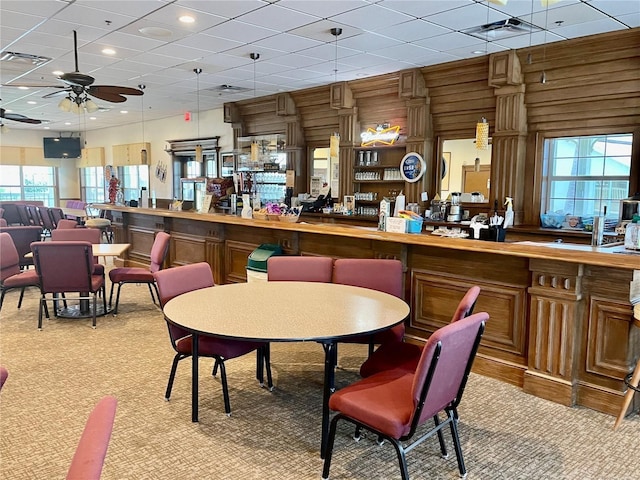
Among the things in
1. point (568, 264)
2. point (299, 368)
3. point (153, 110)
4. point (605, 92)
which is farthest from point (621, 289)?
point (153, 110)

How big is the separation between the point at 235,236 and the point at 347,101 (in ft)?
10.5

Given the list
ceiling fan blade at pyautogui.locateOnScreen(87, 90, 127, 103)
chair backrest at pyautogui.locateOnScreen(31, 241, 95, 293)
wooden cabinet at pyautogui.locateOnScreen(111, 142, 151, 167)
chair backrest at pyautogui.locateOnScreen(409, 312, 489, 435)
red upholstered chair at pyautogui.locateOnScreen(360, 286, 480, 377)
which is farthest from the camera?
wooden cabinet at pyautogui.locateOnScreen(111, 142, 151, 167)

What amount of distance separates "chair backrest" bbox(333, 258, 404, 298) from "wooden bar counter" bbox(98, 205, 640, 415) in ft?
1.33

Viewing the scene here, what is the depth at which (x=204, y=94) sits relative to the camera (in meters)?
9.05

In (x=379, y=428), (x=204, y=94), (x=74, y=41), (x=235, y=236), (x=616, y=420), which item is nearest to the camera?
(x=379, y=428)

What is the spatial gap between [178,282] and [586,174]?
5152 mm

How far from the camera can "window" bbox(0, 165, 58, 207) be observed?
1485cm

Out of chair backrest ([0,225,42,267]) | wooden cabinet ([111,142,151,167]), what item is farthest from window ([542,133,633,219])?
wooden cabinet ([111,142,151,167])

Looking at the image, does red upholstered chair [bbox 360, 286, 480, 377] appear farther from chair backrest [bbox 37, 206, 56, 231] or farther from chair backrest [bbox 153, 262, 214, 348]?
chair backrest [bbox 37, 206, 56, 231]

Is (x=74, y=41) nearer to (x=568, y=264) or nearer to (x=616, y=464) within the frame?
(x=568, y=264)

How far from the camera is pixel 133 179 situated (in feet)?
45.6

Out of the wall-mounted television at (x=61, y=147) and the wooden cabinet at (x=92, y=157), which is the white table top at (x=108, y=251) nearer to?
the wooden cabinet at (x=92, y=157)

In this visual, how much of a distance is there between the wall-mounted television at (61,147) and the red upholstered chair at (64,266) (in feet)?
38.7

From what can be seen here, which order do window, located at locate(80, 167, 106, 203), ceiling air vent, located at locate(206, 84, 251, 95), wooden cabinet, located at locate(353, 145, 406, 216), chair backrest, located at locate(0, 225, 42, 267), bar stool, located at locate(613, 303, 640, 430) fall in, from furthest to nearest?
window, located at locate(80, 167, 106, 203) < ceiling air vent, located at locate(206, 84, 251, 95) < wooden cabinet, located at locate(353, 145, 406, 216) < chair backrest, located at locate(0, 225, 42, 267) < bar stool, located at locate(613, 303, 640, 430)
